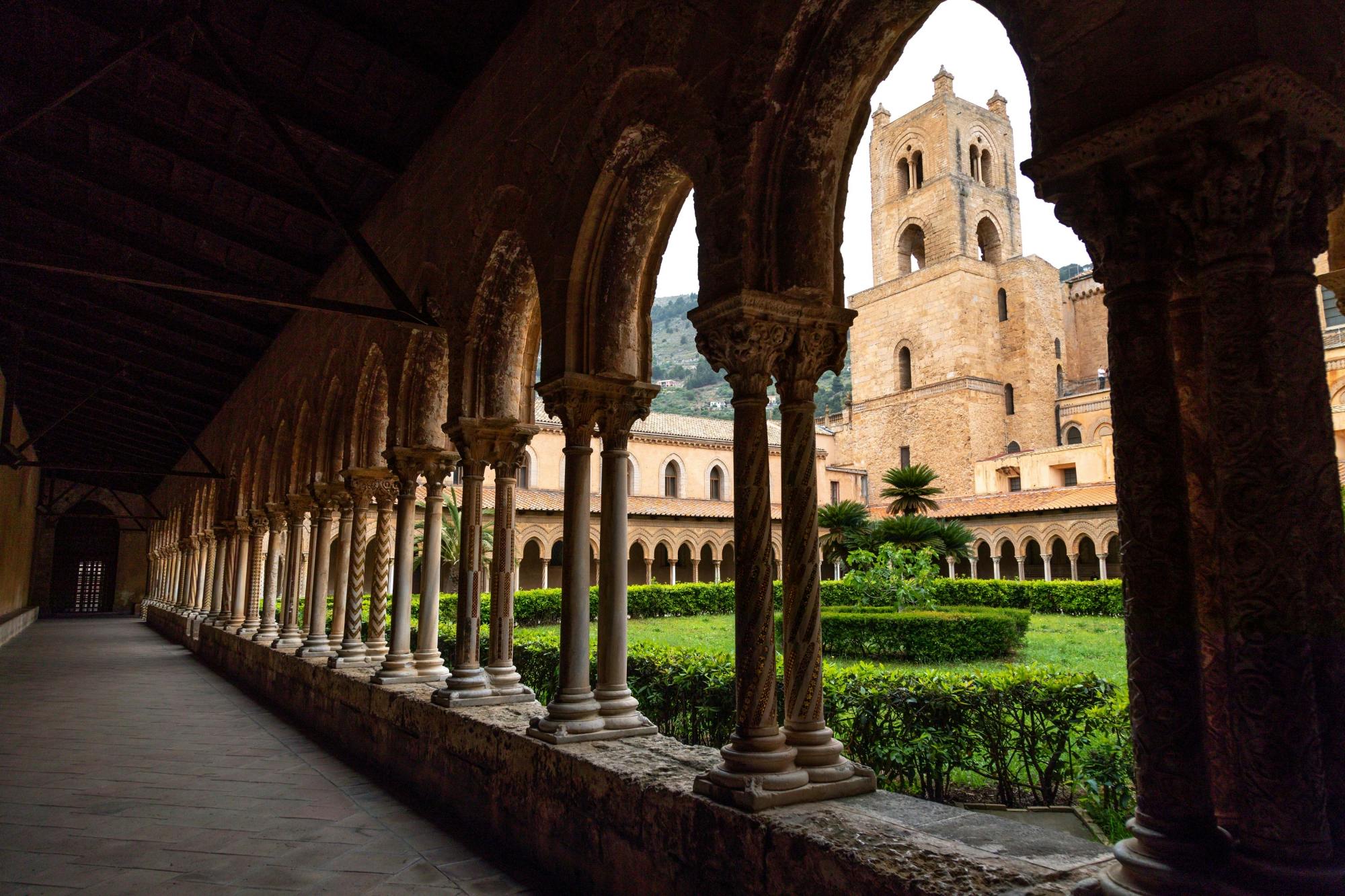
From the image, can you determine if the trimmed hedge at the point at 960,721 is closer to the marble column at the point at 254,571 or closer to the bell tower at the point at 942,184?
the marble column at the point at 254,571

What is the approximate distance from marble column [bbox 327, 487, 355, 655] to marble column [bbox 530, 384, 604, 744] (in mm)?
4358

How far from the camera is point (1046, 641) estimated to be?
13.4 metres

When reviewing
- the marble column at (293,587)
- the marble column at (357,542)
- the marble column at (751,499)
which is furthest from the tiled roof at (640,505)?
the marble column at (751,499)

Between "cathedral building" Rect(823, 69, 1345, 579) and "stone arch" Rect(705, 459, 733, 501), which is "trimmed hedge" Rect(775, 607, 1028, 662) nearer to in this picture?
"stone arch" Rect(705, 459, 733, 501)

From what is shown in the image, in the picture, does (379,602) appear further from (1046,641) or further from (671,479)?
(671,479)

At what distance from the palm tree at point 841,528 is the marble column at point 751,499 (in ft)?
46.3

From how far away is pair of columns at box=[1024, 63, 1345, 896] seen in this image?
1628mm

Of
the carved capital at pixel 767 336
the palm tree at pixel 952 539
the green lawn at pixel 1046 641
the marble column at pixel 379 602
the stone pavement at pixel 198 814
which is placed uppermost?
the carved capital at pixel 767 336

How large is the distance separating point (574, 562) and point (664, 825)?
1.62 metres

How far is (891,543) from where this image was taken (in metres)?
16.2

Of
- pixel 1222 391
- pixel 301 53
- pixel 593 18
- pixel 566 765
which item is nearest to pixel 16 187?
pixel 301 53

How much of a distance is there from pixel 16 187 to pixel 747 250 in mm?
8366

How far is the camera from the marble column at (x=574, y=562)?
3.98 m

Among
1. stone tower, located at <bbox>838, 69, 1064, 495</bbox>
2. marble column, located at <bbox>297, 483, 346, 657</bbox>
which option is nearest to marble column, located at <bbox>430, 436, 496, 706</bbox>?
marble column, located at <bbox>297, 483, 346, 657</bbox>
